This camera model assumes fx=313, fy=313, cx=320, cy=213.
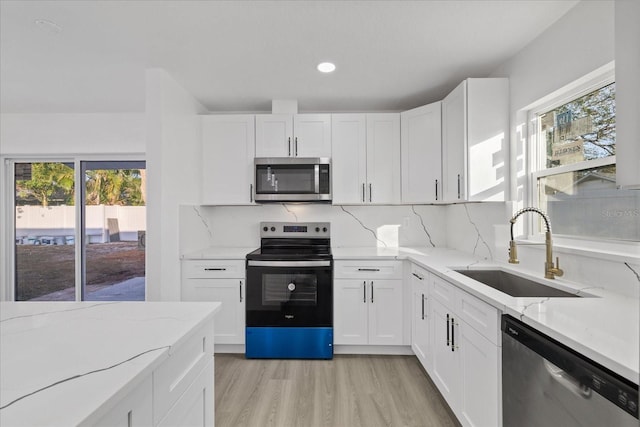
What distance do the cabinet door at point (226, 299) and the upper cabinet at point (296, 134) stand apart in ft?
4.33

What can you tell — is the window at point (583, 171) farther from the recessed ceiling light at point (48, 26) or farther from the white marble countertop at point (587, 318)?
the recessed ceiling light at point (48, 26)

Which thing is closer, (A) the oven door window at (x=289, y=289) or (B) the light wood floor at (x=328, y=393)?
(B) the light wood floor at (x=328, y=393)

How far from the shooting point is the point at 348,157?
3.07m

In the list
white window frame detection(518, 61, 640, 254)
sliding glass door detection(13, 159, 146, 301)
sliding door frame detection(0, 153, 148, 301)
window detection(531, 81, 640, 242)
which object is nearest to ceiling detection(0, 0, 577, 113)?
white window frame detection(518, 61, 640, 254)

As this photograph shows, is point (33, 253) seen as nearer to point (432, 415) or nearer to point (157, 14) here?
point (157, 14)

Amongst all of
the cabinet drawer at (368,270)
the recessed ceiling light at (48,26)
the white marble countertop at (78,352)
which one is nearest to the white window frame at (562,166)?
the cabinet drawer at (368,270)

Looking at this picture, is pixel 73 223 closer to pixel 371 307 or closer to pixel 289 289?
pixel 289 289

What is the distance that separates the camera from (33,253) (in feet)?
12.1

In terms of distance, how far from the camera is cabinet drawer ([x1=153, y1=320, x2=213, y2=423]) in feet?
2.81

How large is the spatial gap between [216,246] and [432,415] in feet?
8.23

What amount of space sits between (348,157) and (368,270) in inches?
43.5

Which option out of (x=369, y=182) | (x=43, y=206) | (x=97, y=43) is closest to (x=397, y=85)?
(x=369, y=182)

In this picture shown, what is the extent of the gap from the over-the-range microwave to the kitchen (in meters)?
0.22

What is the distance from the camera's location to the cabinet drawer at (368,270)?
108 inches
